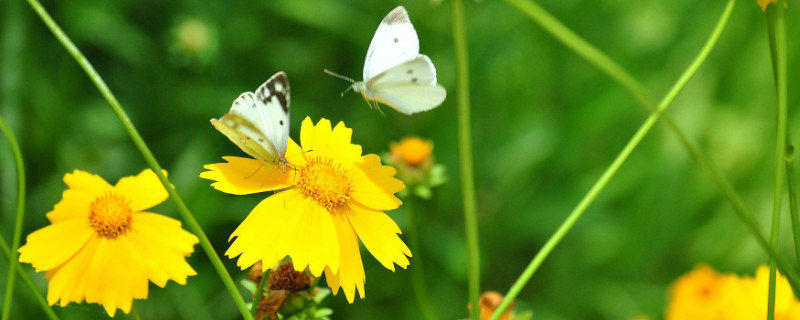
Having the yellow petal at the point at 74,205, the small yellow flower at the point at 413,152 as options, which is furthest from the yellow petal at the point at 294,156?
the small yellow flower at the point at 413,152

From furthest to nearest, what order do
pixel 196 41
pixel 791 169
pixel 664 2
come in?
pixel 664 2 → pixel 196 41 → pixel 791 169

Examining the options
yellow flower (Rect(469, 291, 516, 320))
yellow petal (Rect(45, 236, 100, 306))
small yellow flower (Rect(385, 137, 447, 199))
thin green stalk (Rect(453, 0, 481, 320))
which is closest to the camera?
thin green stalk (Rect(453, 0, 481, 320))

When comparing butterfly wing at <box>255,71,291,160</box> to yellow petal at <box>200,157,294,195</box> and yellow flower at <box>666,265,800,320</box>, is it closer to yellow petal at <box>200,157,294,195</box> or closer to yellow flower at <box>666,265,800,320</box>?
yellow petal at <box>200,157,294,195</box>

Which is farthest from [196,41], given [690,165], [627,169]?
[690,165]

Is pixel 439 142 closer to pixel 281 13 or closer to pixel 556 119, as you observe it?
pixel 556 119

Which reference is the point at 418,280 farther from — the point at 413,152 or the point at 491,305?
the point at 413,152

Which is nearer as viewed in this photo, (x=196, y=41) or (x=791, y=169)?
(x=791, y=169)

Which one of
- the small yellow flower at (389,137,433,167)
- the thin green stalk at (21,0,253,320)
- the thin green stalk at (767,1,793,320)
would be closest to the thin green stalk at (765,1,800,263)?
the thin green stalk at (767,1,793,320)
